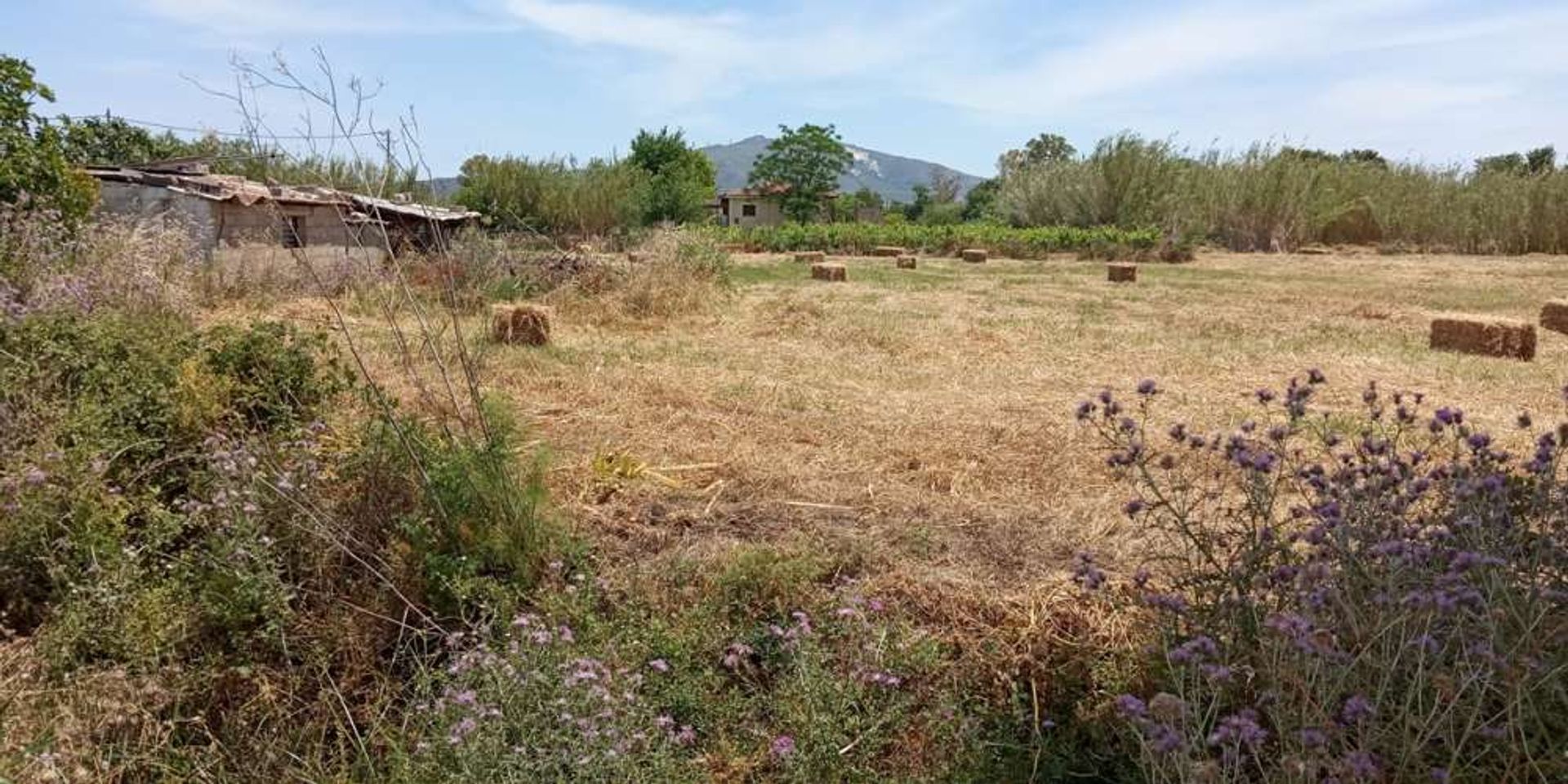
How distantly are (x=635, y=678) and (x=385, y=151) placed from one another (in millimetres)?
1762

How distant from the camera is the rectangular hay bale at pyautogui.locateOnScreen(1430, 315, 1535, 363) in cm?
755

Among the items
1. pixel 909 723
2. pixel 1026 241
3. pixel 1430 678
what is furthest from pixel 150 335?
pixel 1026 241

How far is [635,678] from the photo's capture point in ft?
9.18

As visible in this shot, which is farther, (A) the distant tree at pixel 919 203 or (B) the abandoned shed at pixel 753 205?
(A) the distant tree at pixel 919 203

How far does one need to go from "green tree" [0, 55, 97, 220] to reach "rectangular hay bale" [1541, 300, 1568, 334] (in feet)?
38.5

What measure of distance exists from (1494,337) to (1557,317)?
7.32 feet

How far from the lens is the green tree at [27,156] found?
762 cm

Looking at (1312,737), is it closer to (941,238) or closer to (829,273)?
(829,273)

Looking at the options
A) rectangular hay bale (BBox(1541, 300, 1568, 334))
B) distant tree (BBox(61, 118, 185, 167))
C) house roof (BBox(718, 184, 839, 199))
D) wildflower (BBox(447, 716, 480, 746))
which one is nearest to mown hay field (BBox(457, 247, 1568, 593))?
rectangular hay bale (BBox(1541, 300, 1568, 334))

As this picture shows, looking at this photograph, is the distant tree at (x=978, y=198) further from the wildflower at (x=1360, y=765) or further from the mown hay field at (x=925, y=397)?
the wildflower at (x=1360, y=765)

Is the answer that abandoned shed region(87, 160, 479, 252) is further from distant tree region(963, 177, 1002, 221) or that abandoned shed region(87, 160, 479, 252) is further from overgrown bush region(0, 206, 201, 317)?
distant tree region(963, 177, 1002, 221)

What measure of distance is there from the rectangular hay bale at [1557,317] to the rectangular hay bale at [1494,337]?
5.94 feet

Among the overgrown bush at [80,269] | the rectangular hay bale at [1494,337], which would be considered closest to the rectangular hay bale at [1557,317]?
the rectangular hay bale at [1494,337]

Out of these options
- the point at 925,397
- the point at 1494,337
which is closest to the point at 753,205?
the point at 1494,337
